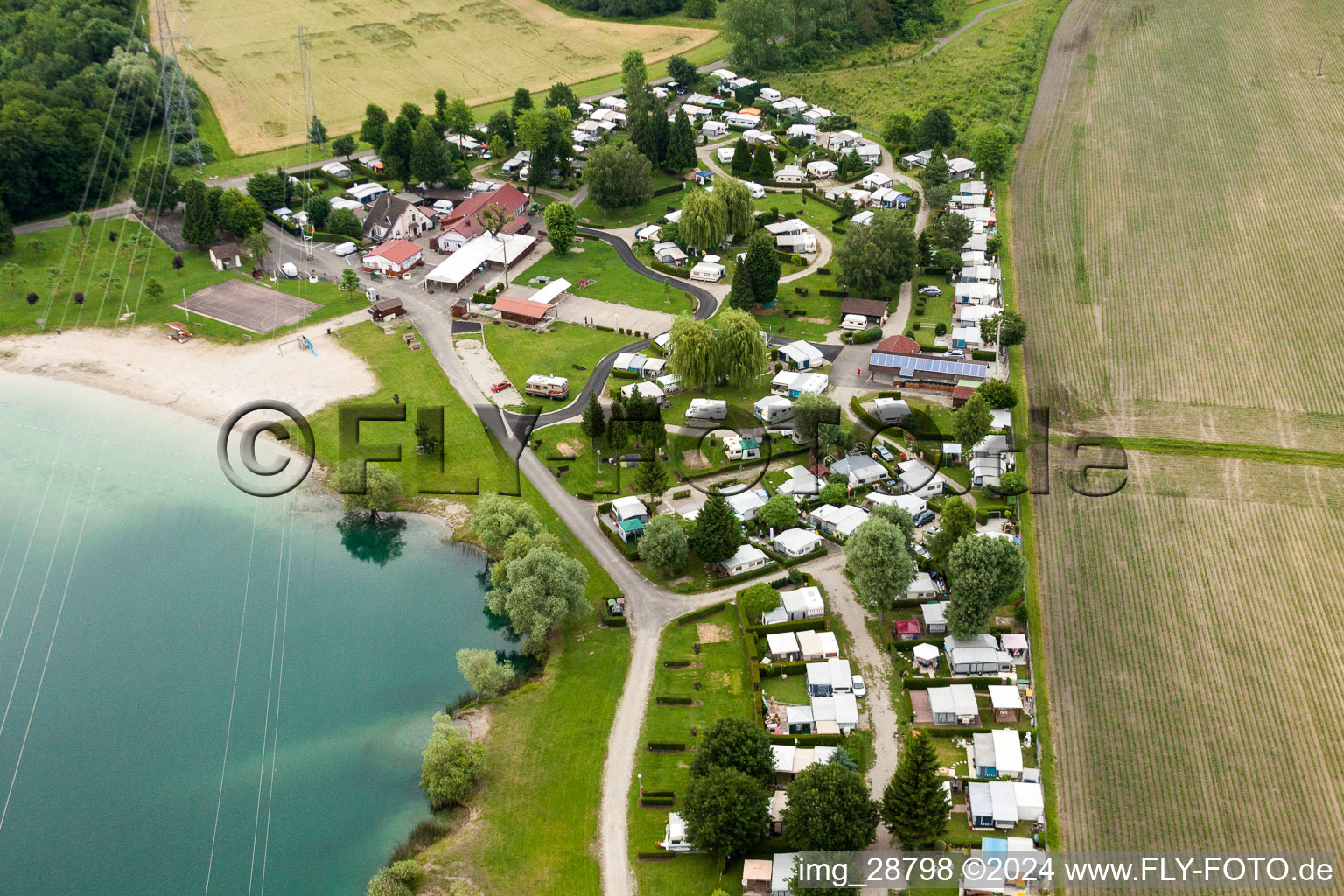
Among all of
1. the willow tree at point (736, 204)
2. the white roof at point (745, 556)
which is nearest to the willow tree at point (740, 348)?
the white roof at point (745, 556)

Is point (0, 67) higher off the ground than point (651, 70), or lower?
higher

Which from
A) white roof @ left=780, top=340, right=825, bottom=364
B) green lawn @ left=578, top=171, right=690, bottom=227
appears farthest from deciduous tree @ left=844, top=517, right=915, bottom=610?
green lawn @ left=578, top=171, right=690, bottom=227

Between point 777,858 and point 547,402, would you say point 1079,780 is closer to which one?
point 777,858

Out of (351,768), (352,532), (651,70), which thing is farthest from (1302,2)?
(351,768)

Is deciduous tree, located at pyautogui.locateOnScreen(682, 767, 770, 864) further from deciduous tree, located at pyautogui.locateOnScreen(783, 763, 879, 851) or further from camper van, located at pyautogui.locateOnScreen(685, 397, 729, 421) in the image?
camper van, located at pyautogui.locateOnScreen(685, 397, 729, 421)

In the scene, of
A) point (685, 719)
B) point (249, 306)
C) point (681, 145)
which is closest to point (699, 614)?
point (685, 719)

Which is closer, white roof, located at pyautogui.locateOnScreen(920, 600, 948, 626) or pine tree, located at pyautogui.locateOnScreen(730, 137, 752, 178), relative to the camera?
white roof, located at pyautogui.locateOnScreen(920, 600, 948, 626)
